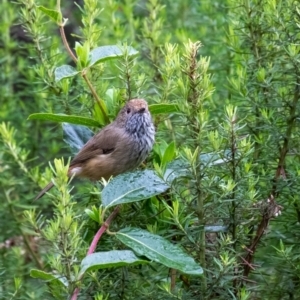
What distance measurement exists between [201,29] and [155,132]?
1.12m

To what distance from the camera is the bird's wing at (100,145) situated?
8.31 feet

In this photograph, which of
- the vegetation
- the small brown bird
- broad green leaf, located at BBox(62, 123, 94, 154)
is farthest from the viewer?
the small brown bird

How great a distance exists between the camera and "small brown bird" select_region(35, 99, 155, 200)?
2.46m

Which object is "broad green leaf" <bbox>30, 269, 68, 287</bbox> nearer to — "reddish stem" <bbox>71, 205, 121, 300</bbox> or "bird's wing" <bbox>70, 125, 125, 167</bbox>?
"reddish stem" <bbox>71, 205, 121, 300</bbox>

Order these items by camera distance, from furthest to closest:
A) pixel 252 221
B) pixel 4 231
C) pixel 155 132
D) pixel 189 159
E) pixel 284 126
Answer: pixel 4 231 → pixel 155 132 → pixel 284 126 → pixel 252 221 → pixel 189 159

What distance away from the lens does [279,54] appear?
2.32m

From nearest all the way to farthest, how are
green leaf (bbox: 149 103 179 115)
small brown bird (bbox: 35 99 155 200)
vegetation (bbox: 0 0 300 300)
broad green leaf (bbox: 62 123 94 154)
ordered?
vegetation (bbox: 0 0 300 300) → green leaf (bbox: 149 103 179 115) → broad green leaf (bbox: 62 123 94 154) → small brown bird (bbox: 35 99 155 200)

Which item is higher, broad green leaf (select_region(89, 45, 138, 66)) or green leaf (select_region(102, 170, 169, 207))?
broad green leaf (select_region(89, 45, 138, 66))

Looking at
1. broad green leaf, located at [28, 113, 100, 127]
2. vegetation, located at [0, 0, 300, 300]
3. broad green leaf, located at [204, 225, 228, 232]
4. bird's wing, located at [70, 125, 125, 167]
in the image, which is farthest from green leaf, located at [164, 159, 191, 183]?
bird's wing, located at [70, 125, 125, 167]

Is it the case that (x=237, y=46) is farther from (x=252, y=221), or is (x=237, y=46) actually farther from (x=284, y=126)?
(x=252, y=221)

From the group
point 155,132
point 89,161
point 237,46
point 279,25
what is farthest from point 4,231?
point 279,25

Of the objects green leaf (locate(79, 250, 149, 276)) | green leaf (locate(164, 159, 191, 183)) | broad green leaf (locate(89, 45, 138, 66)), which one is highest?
broad green leaf (locate(89, 45, 138, 66))

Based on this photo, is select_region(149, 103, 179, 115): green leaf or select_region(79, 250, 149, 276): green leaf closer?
select_region(79, 250, 149, 276): green leaf

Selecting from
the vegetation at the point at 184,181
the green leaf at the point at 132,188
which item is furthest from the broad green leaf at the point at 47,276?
the green leaf at the point at 132,188
